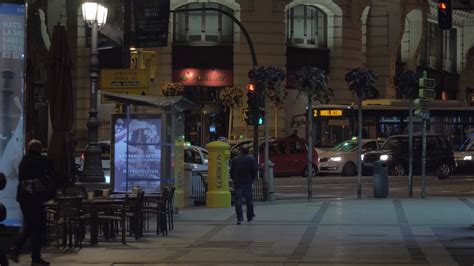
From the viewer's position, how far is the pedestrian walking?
40.2ft

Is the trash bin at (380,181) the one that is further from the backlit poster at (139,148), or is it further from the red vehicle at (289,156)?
the red vehicle at (289,156)

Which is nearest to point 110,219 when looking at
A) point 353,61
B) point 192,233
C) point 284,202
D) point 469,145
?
point 192,233

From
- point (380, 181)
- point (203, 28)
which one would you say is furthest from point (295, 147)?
point (203, 28)

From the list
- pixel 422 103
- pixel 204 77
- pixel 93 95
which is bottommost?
pixel 93 95

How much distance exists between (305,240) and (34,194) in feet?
17.7

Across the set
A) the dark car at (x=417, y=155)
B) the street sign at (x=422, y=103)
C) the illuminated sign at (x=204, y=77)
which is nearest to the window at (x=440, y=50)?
the illuminated sign at (x=204, y=77)

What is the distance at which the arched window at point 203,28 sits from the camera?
1951 inches

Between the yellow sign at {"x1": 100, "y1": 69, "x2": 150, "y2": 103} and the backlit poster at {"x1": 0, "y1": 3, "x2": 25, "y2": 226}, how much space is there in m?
7.08

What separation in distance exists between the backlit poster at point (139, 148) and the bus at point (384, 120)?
850 inches

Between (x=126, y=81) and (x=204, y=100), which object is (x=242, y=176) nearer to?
(x=126, y=81)

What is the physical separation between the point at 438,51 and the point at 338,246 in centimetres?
5463

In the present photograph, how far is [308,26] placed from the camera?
171 ft

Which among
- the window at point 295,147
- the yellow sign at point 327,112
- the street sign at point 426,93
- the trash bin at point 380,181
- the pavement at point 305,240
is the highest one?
the yellow sign at point 327,112

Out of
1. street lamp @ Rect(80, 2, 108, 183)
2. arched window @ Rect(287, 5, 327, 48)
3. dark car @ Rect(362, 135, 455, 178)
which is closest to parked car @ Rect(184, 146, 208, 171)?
street lamp @ Rect(80, 2, 108, 183)
